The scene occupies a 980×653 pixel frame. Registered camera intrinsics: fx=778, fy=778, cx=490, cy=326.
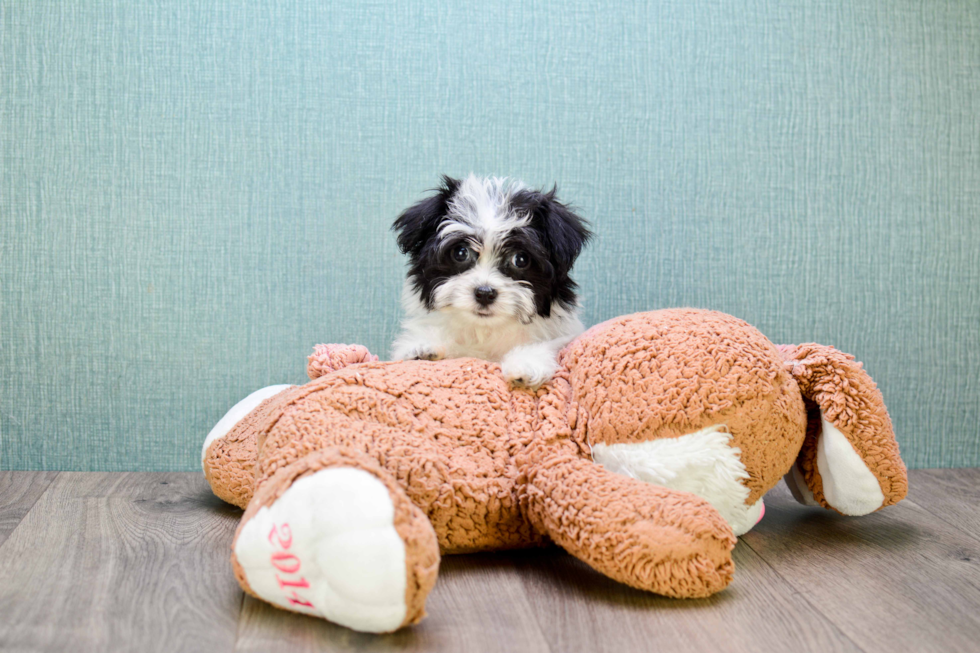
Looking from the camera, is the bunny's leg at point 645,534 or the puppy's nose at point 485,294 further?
the puppy's nose at point 485,294

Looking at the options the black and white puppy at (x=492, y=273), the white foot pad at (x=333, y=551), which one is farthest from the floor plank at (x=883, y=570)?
the white foot pad at (x=333, y=551)

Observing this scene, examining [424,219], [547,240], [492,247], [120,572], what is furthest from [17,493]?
[547,240]

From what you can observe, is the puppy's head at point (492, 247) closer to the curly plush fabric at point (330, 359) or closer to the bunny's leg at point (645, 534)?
the curly plush fabric at point (330, 359)

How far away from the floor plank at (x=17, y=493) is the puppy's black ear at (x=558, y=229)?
1298 mm

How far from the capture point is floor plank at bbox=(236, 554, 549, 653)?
1144 millimetres

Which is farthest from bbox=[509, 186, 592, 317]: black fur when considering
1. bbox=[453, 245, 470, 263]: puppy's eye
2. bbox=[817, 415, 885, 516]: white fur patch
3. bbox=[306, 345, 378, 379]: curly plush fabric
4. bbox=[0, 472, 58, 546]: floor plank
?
bbox=[0, 472, 58, 546]: floor plank

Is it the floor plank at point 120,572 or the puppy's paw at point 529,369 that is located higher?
the puppy's paw at point 529,369

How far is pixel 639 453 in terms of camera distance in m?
1.45

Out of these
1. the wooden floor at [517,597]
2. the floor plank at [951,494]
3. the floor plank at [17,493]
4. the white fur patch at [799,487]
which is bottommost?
the floor plank at [17,493]

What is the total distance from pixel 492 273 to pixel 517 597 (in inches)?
27.0

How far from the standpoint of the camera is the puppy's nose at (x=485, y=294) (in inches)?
65.1

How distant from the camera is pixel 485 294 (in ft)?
5.43

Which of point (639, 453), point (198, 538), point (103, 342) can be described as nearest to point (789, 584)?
point (639, 453)

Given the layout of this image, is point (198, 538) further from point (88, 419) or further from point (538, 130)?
point (538, 130)
